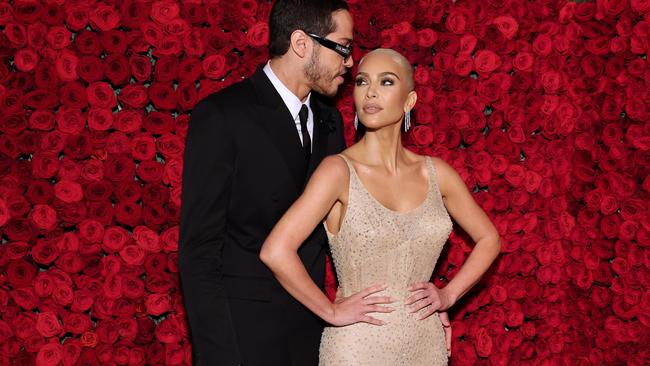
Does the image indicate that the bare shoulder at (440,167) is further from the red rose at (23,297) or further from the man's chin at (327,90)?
the red rose at (23,297)

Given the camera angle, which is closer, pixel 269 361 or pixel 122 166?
pixel 269 361

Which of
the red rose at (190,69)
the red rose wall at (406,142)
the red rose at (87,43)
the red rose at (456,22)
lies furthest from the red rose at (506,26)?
the red rose at (87,43)

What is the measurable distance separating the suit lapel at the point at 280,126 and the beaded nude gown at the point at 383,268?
18 cm

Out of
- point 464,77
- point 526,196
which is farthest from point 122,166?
point 526,196

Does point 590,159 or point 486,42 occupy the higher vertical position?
point 486,42

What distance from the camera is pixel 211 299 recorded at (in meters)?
2.51

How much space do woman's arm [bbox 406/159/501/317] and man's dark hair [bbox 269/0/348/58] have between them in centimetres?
67

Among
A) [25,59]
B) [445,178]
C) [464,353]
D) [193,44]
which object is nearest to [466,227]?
[445,178]

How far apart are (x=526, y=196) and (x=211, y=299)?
2.07 meters

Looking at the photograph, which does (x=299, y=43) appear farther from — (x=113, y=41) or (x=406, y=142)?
(x=406, y=142)

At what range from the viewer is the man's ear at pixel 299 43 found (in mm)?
2822

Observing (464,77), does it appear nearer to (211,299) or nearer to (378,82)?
(378,82)

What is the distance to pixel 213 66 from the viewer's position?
142 inches

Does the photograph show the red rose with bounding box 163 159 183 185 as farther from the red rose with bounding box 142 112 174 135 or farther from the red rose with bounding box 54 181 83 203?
the red rose with bounding box 54 181 83 203
